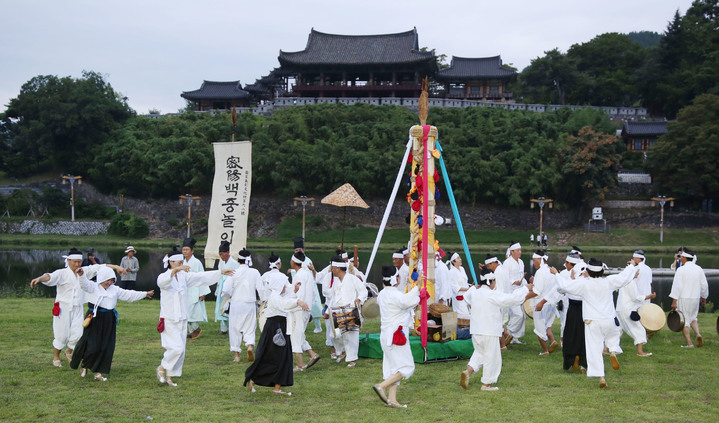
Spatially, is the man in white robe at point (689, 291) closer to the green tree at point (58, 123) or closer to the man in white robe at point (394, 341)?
the man in white robe at point (394, 341)

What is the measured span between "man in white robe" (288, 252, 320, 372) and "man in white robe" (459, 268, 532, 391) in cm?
248

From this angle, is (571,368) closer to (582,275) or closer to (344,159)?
(582,275)

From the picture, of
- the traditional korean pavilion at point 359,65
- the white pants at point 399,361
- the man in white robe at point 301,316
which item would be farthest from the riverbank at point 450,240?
the white pants at point 399,361

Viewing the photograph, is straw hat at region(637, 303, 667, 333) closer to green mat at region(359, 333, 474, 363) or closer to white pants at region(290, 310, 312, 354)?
green mat at region(359, 333, 474, 363)

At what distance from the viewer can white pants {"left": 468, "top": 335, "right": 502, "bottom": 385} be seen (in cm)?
858

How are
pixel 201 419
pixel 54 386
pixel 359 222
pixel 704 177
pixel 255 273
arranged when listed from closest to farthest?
pixel 201 419 → pixel 54 386 → pixel 255 273 → pixel 704 177 → pixel 359 222

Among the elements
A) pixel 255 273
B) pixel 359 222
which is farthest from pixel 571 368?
pixel 359 222

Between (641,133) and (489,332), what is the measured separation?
156 ft

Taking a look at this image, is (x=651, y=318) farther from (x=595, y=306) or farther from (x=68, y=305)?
(x=68, y=305)

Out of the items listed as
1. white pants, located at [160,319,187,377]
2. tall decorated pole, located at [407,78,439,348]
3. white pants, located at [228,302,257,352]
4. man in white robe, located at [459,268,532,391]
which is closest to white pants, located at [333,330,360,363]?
tall decorated pole, located at [407,78,439,348]

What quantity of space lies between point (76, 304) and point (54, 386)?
55.6 inches

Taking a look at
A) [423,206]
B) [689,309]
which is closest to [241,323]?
[423,206]

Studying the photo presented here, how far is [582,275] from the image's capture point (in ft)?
31.0

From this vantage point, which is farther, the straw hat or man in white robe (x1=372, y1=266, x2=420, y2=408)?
the straw hat
